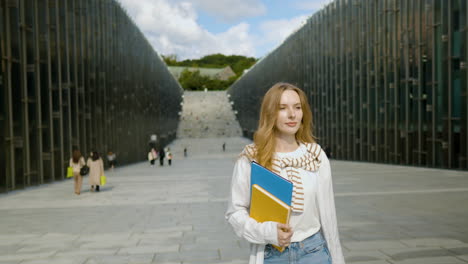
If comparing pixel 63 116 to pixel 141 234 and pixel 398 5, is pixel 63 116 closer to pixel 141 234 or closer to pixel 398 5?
pixel 141 234

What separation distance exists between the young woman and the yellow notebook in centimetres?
8

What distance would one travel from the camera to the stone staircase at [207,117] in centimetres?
7881

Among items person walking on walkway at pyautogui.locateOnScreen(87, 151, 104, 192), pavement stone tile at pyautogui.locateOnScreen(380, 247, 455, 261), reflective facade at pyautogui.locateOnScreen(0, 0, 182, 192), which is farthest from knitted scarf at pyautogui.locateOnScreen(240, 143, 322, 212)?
reflective facade at pyautogui.locateOnScreen(0, 0, 182, 192)

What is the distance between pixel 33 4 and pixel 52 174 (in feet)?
23.2

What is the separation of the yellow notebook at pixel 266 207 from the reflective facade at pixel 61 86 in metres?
14.6

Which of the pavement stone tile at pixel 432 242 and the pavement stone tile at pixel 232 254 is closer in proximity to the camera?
the pavement stone tile at pixel 232 254

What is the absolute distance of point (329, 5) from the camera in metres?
35.7

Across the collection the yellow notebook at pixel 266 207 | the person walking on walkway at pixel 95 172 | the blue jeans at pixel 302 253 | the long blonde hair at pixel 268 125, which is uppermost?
the long blonde hair at pixel 268 125

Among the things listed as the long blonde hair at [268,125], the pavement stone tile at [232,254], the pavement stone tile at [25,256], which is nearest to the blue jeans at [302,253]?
the long blonde hair at [268,125]

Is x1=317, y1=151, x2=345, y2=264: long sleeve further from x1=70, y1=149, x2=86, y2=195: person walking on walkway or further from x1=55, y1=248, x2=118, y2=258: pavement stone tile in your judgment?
x1=70, y1=149, x2=86, y2=195: person walking on walkway

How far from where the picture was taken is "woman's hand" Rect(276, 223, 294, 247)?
251 cm

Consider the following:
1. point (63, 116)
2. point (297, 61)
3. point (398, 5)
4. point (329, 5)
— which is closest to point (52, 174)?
point (63, 116)

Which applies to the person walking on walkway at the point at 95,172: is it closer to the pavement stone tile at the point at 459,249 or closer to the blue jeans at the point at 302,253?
the pavement stone tile at the point at 459,249

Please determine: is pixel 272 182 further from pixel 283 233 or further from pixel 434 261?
pixel 434 261
